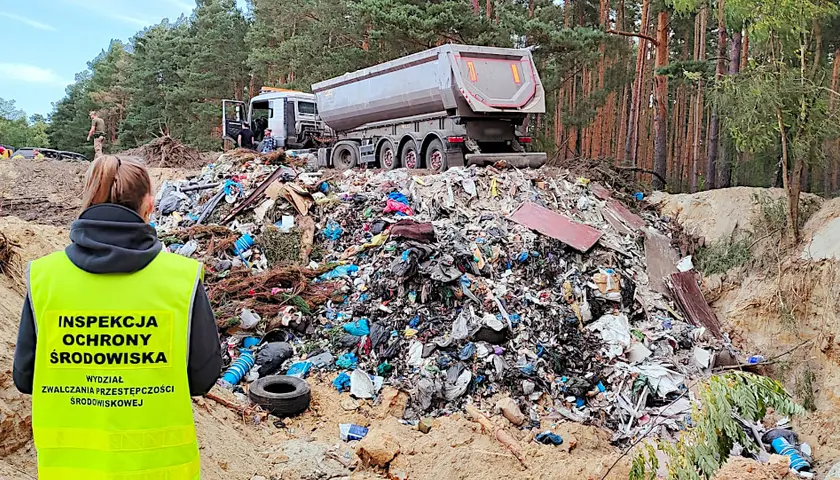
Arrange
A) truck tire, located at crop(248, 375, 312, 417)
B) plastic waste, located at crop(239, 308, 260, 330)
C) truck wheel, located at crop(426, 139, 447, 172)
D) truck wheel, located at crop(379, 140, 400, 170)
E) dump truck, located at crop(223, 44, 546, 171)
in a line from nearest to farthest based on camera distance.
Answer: truck tire, located at crop(248, 375, 312, 417) → plastic waste, located at crop(239, 308, 260, 330) → dump truck, located at crop(223, 44, 546, 171) → truck wheel, located at crop(426, 139, 447, 172) → truck wheel, located at crop(379, 140, 400, 170)

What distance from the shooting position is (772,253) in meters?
8.46

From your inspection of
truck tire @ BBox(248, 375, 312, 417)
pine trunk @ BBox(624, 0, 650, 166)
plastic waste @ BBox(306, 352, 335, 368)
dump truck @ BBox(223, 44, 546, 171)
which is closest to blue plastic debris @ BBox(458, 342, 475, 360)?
plastic waste @ BBox(306, 352, 335, 368)

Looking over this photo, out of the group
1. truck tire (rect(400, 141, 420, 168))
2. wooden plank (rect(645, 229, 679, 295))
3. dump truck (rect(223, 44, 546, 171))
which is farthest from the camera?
truck tire (rect(400, 141, 420, 168))

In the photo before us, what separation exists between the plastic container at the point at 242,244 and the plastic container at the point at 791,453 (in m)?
7.20

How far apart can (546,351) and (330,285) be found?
3.00 m

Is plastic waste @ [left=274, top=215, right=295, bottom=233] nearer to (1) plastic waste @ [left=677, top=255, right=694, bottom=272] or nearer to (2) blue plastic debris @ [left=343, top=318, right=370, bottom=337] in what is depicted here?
(2) blue plastic debris @ [left=343, top=318, right=370, bottom=337]

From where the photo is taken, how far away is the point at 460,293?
25.1 ft

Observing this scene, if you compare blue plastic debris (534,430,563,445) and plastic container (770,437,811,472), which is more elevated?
blue plastic debris (534,430,563,445)

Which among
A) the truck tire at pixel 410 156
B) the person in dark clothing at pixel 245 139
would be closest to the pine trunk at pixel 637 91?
the truck tire at pixel 410 156

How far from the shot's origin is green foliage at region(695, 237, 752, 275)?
8938 millimetres

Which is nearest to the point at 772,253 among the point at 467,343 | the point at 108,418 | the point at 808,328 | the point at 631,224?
the point at 808,328

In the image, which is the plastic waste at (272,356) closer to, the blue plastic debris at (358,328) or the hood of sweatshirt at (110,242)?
the blue plastic debris at (358,328)

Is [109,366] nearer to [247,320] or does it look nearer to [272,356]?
[272,356]

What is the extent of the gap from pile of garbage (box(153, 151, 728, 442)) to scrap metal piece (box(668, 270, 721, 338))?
0.02m
